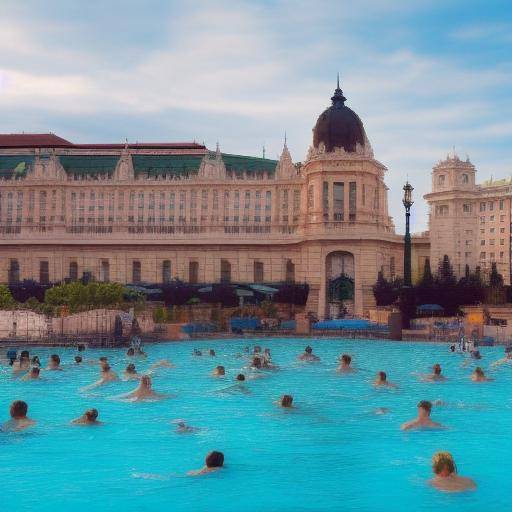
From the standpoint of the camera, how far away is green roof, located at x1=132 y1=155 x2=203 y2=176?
3593 inches

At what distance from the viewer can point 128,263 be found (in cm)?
8775

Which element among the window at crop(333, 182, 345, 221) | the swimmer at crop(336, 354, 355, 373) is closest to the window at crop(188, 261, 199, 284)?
the window at crop(333, 182, 345, 221)

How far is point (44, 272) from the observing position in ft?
290

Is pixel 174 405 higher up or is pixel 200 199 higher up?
pixel 200 199

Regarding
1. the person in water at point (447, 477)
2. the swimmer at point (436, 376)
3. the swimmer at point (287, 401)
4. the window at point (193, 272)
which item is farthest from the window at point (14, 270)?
the person in water at point (447, 477)

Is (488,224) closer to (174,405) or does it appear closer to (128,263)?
(128,263)

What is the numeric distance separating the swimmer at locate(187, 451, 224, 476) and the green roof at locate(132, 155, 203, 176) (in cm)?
7176

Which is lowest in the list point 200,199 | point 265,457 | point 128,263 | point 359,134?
point 265,457

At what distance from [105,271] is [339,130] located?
94.2 feet

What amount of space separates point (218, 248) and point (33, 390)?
53.0m

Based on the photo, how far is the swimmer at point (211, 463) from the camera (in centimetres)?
1997

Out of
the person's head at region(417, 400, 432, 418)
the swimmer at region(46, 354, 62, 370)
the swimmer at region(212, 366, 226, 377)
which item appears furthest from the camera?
the swimmer at region(46, 354, 62, 370)

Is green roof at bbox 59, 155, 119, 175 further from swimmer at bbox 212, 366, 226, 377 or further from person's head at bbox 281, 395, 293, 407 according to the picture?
person's head at bbox 281, 395, 293, 407

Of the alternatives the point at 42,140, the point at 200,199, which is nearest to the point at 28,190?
the point at 42,140
